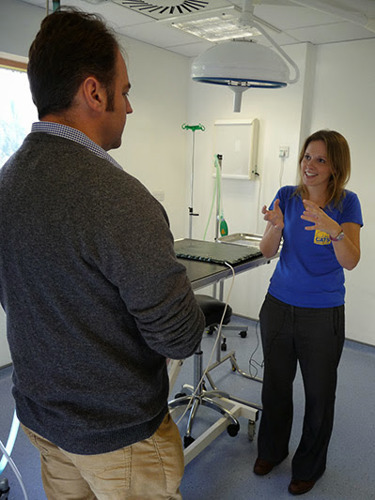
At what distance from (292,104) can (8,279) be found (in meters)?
2.94

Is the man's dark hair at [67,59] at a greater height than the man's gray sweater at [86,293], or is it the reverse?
the man's dark hair at [67,59]

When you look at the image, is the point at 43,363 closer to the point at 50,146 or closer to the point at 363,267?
the point at 50,146

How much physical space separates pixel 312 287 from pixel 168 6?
1220 mm

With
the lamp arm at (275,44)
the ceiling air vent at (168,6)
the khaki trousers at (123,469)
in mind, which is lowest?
the khaki trousers at (123,469)

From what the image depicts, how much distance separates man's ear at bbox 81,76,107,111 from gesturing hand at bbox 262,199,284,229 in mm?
1005

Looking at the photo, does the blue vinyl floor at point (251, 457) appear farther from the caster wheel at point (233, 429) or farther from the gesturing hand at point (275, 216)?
the gesturing hand at point (275, 216)

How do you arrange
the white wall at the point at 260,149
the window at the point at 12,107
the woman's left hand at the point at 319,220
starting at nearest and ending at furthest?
1. the woman's left hand at the point at 319,220
2. the window at the point at 12,107
3. the white wall at the point at 260,149

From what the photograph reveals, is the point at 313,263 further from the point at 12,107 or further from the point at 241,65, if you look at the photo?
the point at 12,107

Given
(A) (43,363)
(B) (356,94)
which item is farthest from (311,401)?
(B) (356,94)

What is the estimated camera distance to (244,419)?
239cm

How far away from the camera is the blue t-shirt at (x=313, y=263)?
1.64 meters

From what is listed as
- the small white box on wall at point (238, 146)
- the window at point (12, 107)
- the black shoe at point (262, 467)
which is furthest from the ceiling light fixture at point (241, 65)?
the small white box on wall at point (238, 146)

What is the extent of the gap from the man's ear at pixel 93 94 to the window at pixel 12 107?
6.71 feet

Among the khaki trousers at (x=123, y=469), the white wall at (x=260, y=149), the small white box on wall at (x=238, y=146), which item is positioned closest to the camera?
the khaki trousers at (x=123, y=469)
